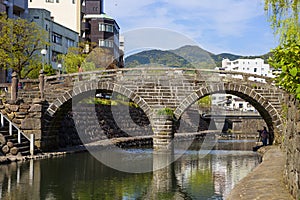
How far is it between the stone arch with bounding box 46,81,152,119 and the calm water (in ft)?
12.4

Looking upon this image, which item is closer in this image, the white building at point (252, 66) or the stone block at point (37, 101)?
the stone block at point (37, 101)

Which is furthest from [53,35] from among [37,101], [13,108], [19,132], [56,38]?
[19,132]

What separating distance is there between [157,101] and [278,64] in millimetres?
16776

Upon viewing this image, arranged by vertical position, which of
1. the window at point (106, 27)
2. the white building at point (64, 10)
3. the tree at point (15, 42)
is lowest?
the tree at point (15, 42)

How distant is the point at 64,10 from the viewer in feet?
177

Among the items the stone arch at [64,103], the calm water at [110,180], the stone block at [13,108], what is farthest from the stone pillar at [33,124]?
the calm water at [110,180]

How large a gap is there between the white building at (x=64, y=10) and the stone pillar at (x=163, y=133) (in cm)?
3279

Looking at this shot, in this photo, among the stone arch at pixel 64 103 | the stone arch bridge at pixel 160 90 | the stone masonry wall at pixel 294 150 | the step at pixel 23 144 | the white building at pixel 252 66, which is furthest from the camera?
the white building at pixel 252 66

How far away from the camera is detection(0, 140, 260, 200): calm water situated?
39.8 ft

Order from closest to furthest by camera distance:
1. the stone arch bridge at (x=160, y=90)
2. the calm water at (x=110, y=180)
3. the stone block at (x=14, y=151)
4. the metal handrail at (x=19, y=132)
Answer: the calm water at (x=110, y=180), the stone block at (x=14, y=151), the metal handrail at (x=19, y=132), the stone arch bridge at (x=160, y=90)

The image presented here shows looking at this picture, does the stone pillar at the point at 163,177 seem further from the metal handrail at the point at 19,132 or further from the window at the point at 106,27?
the window at the point at 106,27

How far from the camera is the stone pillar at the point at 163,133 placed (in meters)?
23.6

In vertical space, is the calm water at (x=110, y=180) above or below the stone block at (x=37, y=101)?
below

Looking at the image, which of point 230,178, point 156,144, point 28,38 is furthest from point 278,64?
point 28,38
